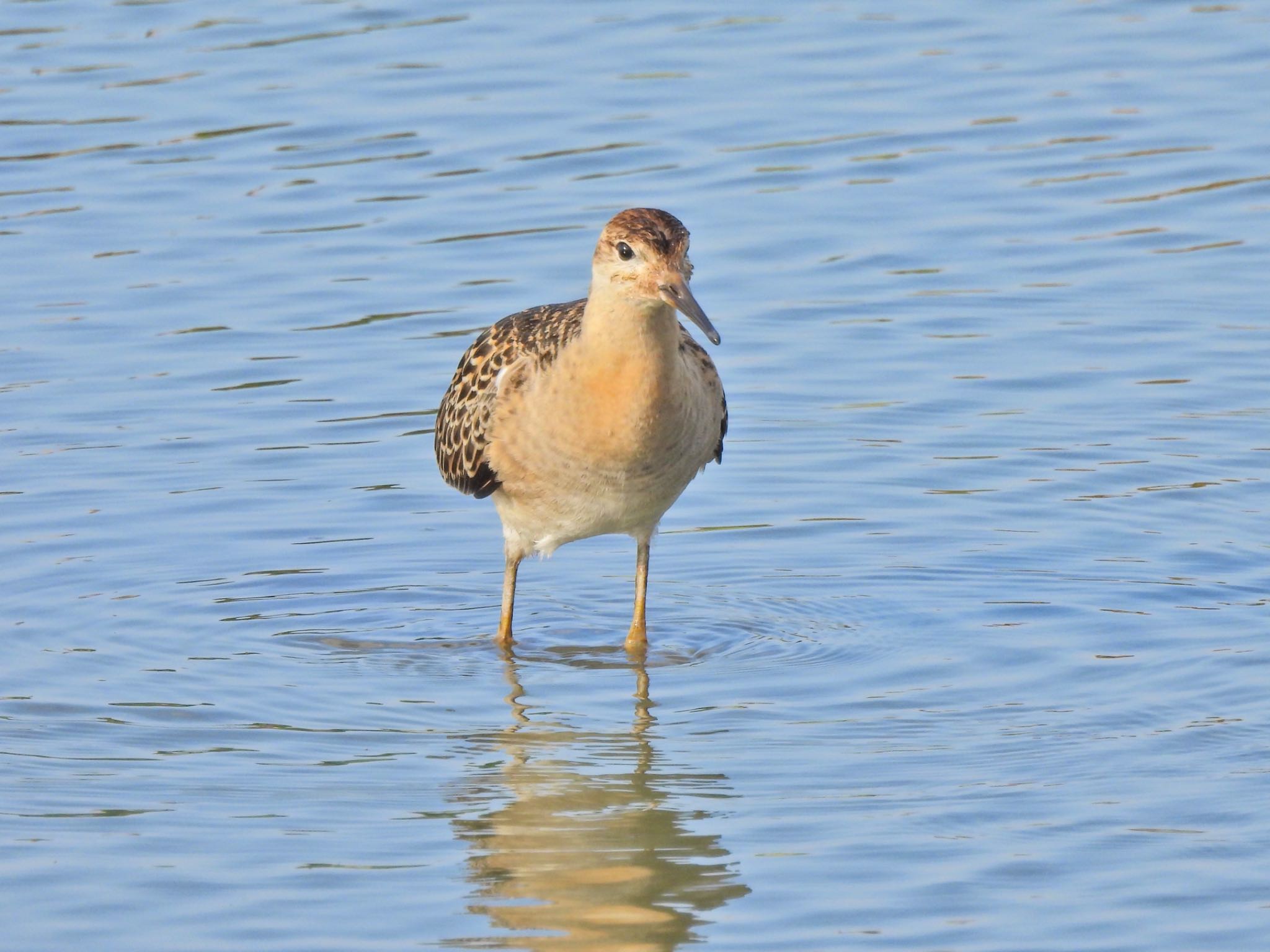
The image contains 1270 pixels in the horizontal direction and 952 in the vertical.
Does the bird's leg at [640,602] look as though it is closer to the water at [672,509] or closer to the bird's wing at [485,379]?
the water at [672,509]

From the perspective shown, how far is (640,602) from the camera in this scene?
10.6 m

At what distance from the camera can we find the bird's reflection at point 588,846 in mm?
7477

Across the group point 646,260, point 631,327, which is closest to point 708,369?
point 631,327

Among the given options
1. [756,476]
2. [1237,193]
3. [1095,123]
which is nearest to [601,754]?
[756,476]

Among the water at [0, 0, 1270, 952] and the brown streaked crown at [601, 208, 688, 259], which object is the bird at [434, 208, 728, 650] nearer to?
the brown streaked crown at [601, 208, 688, 259]

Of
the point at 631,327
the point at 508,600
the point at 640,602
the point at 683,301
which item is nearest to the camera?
the point at 683,301

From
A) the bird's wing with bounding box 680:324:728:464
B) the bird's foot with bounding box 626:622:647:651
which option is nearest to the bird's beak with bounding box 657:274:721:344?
the bird's wing with bounding box 680:324:728:464

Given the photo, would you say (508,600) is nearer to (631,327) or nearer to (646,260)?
(631,327)

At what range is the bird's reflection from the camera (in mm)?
7477

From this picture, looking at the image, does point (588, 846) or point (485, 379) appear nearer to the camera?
point (588, 846)

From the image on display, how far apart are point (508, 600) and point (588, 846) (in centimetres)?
277

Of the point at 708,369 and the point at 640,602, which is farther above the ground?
the point at 708,369

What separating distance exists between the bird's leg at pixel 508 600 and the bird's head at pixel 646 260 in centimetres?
171

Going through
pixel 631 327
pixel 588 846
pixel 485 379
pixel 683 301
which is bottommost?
pixel 588 846
